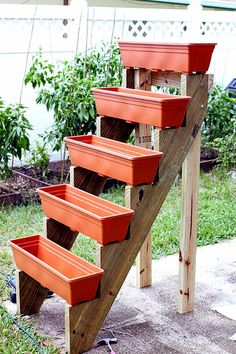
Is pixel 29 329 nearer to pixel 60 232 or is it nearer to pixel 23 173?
pixel 60 232

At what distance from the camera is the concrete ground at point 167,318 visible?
308 cm

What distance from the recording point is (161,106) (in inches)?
117

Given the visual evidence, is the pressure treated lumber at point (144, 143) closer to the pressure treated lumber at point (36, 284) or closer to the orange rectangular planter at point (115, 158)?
the orange rectangular planter at point (115, 158)

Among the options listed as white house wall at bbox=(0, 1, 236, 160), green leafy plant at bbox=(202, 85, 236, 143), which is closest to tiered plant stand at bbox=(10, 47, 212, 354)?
white house wall at bbox=(0, 1, 236, 160)

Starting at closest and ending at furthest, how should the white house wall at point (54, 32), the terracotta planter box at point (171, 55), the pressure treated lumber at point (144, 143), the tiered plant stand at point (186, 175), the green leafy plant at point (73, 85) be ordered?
1. the terracotta planter box at point (171, 55)
2. the tiered plant stand at point (186, 175)
3. the pressure treated lumber at point (144, 143)
4. the green leafy plant at point (73, 85)
5. the white house wall at point (54, 32)

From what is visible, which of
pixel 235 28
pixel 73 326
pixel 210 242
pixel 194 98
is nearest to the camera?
pixel 73 326

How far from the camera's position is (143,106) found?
3111 mm

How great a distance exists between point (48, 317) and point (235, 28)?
5.99 meters

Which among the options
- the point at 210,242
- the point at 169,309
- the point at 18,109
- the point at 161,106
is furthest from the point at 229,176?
the point at 161,106

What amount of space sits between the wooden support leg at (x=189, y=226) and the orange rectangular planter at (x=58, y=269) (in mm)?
→ 662

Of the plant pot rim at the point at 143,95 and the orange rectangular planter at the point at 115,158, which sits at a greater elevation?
the plant pot rim at the point at 143,95

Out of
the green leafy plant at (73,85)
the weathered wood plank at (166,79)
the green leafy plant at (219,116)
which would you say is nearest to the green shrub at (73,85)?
the green leafy plant at (73,85)

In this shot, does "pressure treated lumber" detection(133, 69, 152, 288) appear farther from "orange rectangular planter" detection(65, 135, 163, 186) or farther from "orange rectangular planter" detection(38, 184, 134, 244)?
"orange rectangular planter" detection(38, 184, 134, 244)

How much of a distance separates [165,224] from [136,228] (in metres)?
1.84
